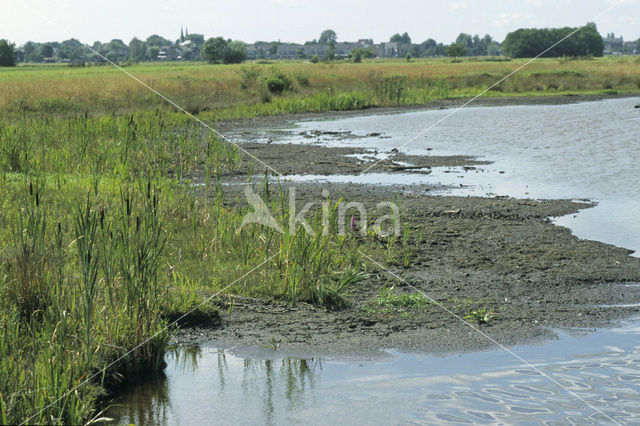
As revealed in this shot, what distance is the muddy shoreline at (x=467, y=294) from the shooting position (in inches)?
270

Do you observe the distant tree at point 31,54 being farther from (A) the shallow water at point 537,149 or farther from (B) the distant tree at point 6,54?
(A) the shallow water at point 537,149

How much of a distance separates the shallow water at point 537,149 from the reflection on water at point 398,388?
482 cm

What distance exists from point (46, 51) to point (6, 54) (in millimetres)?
46968

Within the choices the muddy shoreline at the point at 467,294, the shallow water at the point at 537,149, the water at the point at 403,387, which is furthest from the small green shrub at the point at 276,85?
the water at the point at 403,387

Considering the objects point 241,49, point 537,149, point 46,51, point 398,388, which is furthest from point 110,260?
point 46,51

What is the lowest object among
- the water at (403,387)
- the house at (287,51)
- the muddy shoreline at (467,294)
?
the water at (403,387)

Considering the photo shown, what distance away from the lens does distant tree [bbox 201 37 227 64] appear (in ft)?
348

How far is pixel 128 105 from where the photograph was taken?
32.2 metres

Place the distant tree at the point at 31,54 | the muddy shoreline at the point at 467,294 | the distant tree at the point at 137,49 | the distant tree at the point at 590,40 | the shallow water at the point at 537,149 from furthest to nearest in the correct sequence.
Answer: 1. the distant tree at the point at 137,49
2. the distant tree at the point at 590,40
3. the distant tree at the point at 31,54
4. the shallow water at the point at 537,149
5. the muddy shoreline at the point at 467,294

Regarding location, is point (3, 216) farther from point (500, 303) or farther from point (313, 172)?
→ point (313, 172)

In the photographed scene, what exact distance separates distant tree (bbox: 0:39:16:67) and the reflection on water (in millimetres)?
87705

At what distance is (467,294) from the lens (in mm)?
8195

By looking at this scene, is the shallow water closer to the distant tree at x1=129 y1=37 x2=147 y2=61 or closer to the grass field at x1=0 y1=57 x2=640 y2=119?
the grass field at x1=0 y1=57 x2=640 y2=119

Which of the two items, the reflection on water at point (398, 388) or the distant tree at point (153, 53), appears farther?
the distant tree at point (153, 53)
